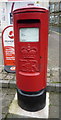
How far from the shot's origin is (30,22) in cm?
195

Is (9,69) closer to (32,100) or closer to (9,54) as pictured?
(9,54)

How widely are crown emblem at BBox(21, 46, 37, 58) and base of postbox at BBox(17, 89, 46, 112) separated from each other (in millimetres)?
704

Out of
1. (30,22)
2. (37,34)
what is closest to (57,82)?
(37,34)

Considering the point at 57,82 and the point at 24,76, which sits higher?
the point at 24,76

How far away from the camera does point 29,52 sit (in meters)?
2.06

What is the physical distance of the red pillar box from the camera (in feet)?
11.7

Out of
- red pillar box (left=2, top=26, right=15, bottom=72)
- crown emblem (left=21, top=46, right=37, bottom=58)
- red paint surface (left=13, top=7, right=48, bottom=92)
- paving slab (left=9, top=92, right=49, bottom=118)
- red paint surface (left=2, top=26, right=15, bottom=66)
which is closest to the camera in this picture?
red paint surface (left=13, top=7, right=48, bottom=92)

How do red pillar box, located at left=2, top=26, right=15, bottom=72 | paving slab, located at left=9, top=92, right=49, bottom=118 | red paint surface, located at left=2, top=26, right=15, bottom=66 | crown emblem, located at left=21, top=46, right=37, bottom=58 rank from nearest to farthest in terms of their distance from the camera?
crown emblem, located at left=21, top=46, right=37, bottom=58, paving slab, located at left=9, top=92, right=49, bottom=118, red pillar box, located at left=2, top=26, right=15, bottom=72, red paint surface, located at left=2, top=26, right=15, bottom=66

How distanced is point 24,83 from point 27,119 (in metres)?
0.62

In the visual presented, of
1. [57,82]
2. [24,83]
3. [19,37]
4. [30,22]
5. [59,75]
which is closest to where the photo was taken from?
[30,22]

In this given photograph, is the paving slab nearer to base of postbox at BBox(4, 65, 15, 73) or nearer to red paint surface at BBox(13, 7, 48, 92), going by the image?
red paint surface at BBox(13, 7, 48, 92)

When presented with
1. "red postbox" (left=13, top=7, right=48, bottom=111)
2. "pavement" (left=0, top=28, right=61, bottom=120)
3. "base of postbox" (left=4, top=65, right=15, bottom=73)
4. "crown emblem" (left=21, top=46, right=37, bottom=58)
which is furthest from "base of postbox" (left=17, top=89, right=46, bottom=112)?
"base of postbox" (left=4, top=65, right=15, bottom=73)

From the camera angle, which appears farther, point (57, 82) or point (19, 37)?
point (57, 82)

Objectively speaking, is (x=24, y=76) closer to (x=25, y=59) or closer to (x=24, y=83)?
(x=24, y=83)
